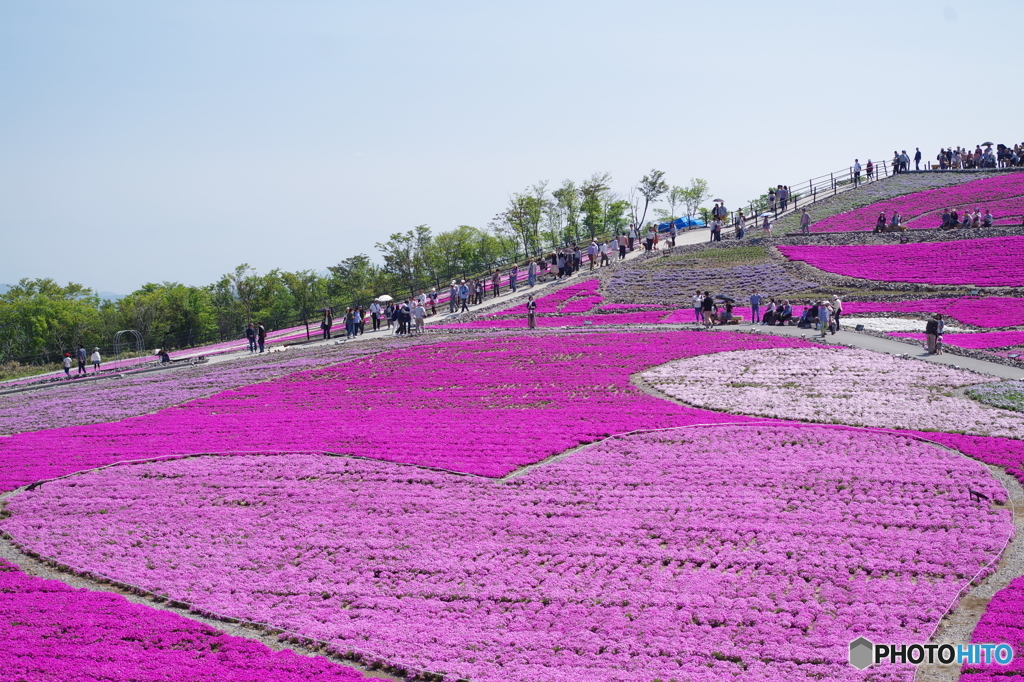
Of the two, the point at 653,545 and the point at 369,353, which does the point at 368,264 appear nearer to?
the point at 369,353

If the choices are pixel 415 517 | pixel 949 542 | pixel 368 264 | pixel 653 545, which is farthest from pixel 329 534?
pixel 368 264

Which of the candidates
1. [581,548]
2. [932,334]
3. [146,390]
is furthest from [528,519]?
[146,390]

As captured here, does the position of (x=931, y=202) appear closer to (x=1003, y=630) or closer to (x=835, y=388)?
(x=835, y=388)

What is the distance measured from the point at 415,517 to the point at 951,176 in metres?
65.7

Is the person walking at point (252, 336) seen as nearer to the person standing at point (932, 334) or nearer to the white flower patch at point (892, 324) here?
the white flower patch at point (892, 324)

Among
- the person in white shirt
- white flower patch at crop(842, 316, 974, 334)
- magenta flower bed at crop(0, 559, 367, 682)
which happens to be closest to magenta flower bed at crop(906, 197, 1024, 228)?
white flower patch at crop(842, 316, 974, 334)

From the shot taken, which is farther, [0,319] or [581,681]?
[0,319]

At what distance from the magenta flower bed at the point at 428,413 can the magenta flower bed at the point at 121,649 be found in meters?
8.15

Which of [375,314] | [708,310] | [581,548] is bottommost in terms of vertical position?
[581,548]

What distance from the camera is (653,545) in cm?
1523

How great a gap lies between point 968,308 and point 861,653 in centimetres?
3142

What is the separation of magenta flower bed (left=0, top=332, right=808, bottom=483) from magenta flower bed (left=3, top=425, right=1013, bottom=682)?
141 cm

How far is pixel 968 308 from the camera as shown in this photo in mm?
37781

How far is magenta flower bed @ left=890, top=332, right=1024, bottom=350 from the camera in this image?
3106cm
